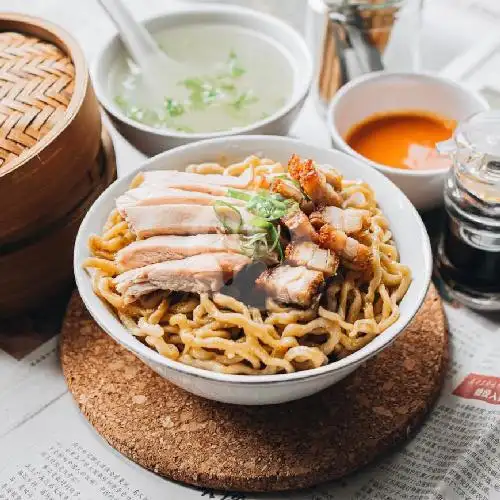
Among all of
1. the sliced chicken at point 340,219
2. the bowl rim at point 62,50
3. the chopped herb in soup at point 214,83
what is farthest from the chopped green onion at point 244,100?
the sliced chicken at point 340,219

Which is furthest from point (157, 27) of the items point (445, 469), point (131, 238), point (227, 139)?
point (445, 469)

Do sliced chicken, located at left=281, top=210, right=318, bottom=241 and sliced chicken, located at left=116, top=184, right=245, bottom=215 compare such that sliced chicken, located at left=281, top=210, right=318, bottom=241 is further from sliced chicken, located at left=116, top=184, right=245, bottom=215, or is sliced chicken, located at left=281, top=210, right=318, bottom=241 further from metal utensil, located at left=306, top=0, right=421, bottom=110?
metal utensil, located at left=306, top=0, right=421, bottom=110

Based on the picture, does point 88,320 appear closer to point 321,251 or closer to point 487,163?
point 321,251

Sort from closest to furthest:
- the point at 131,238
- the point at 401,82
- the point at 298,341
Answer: the point at 298,341
the point at 131,238
the point at 401,82

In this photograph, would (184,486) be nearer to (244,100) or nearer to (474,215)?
(474,215)

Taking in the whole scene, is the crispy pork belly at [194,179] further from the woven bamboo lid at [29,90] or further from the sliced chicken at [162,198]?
the woven bamboo lid at [29,90]

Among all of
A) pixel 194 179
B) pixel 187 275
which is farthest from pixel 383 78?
pixel 187 275
